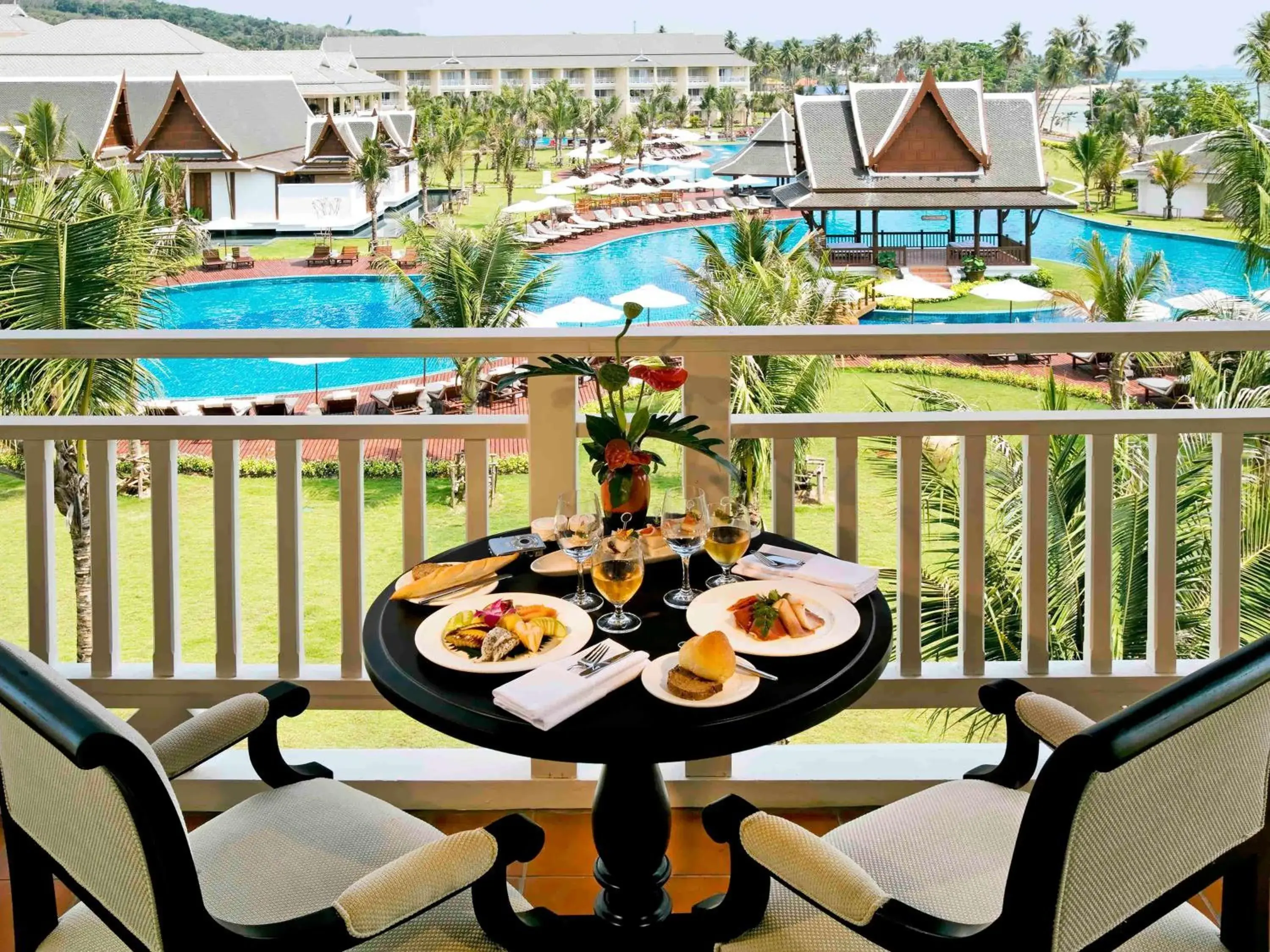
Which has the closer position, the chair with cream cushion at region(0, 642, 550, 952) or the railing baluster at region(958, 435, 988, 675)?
the chair with cream cushion at region(0, 642, 550, 952)

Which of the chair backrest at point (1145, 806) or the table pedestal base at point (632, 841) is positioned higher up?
the chair backrest at point (1145, 806)

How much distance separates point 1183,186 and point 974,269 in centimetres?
868

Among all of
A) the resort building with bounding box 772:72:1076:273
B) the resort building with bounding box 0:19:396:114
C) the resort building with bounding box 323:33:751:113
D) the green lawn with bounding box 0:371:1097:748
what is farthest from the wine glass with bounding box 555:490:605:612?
the resort building with bounding box 323:33:751:113

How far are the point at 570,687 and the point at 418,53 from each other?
4994cm

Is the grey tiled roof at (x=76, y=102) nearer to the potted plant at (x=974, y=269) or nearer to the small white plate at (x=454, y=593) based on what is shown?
the potted plant at (x=974, y=269)

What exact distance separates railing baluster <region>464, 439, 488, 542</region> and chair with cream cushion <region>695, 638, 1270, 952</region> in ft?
2.66

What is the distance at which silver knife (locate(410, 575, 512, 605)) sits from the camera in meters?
1.44

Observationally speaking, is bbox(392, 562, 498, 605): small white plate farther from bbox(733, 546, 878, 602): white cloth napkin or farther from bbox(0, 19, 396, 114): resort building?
bbox(0, 19, 396, 114): resort building

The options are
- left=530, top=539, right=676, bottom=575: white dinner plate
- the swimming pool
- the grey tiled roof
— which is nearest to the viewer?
left=530, top=539, right=676, bottom=575: white dinner plate

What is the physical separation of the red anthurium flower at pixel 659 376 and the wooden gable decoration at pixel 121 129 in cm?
3264

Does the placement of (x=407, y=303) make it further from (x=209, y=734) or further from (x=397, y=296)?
(x=209, y=734)

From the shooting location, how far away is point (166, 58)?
42.8 meters

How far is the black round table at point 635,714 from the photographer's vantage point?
1158 millimetres

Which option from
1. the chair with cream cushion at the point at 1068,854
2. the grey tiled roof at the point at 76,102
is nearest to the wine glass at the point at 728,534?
the chair with cream cushion at the point at 1068,854
